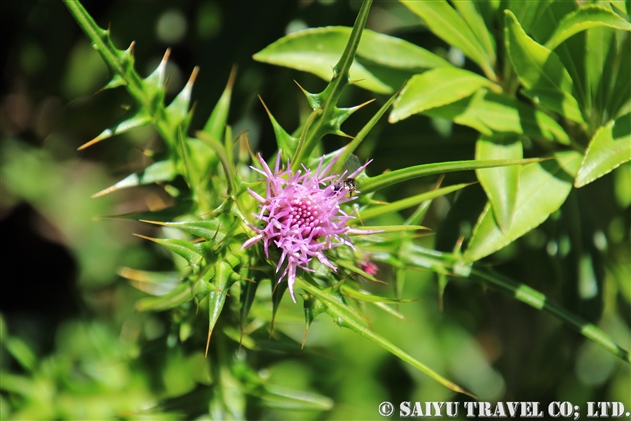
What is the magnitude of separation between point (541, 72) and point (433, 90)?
32 centimetres

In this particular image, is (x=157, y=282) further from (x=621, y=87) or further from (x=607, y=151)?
(x=621, y=87)

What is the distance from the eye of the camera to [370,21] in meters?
2.76

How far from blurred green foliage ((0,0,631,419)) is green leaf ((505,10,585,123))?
42cm

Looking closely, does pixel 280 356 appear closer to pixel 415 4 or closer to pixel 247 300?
pixel 247 300

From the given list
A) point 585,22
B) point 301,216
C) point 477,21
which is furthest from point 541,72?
point 301,216

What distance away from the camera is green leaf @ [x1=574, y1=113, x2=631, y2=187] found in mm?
1491

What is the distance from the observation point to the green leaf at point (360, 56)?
1758 millimetres

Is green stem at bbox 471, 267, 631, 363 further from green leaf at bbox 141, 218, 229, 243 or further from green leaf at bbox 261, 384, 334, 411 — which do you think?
green leaf at bbox 141, 218, 229, 243

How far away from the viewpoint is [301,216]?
1363 mm

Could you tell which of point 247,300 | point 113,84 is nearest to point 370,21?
point 113,84

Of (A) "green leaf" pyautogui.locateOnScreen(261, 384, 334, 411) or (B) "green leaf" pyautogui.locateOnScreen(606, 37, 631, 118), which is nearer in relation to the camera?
(B) "green leaf" pyautogui.locateOnScreen(606, 37, 631, 118)

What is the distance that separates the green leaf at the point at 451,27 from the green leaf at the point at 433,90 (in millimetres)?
113

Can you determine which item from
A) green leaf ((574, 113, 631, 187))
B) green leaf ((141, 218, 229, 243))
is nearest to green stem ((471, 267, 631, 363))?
green leaf ((574, 113, 631, 187))

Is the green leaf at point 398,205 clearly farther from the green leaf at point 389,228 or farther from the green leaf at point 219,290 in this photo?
the green leaf at point 219,290
